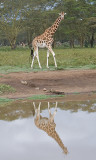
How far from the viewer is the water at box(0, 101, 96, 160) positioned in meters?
4.89

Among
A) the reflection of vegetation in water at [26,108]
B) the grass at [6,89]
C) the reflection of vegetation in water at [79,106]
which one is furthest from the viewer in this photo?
the grass at [6,89]

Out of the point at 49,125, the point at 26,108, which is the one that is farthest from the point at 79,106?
the point at 49,125

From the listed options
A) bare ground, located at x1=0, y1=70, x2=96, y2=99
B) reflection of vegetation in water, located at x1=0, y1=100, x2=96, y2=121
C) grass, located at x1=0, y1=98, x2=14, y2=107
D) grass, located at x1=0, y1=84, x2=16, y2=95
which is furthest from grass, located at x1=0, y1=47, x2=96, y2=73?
reflection of vegetation in water, located at x1=0, y1=100, x2=96, y2=121

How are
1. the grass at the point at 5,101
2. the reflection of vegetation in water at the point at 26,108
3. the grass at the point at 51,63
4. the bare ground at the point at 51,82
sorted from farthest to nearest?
1. the grass at the point at 51,63
2. the bare ground at the point at 51,82
3. the grass at the point at 5,101
4. the reflection of vegetation in water at the point at 26,108

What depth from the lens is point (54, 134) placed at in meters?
5.95

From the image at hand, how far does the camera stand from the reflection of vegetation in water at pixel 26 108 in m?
7.84

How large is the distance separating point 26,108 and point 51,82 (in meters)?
3.79

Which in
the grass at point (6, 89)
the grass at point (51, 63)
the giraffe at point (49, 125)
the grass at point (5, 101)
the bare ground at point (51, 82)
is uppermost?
the giraffe at point (49, 125)

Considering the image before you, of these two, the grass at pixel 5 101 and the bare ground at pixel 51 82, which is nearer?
the grass at pixel 5 101

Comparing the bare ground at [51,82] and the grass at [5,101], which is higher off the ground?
the grass at [5,101]

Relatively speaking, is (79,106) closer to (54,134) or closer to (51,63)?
(54,134)

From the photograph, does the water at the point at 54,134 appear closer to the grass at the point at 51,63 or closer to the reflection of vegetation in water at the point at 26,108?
the reflection of vegetation in water at the point at 26,108

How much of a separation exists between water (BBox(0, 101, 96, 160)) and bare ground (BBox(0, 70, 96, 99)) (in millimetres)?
2286

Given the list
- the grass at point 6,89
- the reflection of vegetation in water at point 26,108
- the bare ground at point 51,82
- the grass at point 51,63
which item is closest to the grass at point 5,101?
the reflection of vegetation in water at point 26,108
